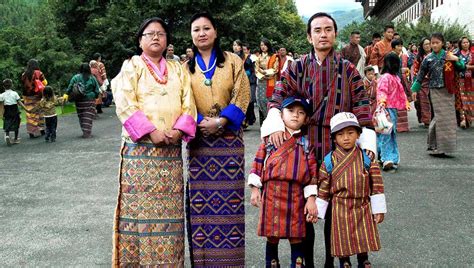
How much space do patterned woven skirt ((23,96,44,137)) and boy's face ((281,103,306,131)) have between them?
34.2ft

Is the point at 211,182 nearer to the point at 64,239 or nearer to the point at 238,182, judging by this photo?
the point at 238,182

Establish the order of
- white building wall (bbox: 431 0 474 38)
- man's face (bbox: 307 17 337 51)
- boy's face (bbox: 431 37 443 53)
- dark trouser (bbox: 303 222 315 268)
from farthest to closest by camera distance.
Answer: white building wall (bbox: 431 0 474 38), boy's face (bbox: 431 37 443 53), dark trouser (bbox: 303 222 315 268), man's face (bbox: 307 17 337 51)

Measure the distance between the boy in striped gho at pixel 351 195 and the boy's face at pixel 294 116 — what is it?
214 millimetres

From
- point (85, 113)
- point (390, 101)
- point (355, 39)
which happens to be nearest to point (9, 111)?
point (85, 113)

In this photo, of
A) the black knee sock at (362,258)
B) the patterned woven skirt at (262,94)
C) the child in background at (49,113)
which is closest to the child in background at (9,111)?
the child in background at (49,113)

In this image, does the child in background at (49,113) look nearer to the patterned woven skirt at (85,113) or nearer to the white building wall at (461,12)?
the patterned woven skirt at (85,113)

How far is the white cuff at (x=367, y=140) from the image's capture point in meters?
3.91

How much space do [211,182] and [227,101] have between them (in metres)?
0.61

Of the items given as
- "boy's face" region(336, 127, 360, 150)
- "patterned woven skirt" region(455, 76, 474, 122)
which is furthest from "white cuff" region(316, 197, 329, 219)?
"patterned woven skirt" region(455, 76, 474, 122)

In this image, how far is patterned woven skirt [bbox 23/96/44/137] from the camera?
13102mm

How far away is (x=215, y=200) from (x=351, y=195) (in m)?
0.97

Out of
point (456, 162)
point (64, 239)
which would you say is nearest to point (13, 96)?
point (64, 239)

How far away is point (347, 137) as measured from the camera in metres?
3.82

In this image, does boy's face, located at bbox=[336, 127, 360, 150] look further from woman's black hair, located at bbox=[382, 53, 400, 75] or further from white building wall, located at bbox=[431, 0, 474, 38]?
white building wall, located at bbox=[431, 0, 474, 38]
